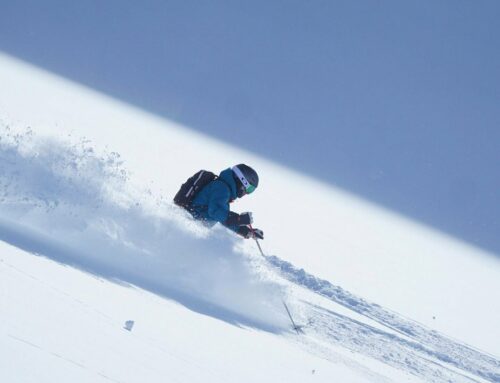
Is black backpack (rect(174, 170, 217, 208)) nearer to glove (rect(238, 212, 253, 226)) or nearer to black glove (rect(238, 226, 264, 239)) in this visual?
glove (rect(238, 212, 253, 226))

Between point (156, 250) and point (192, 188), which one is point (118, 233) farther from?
point (192, 188)

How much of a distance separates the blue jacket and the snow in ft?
0.72

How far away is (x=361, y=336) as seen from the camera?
680 centimetres

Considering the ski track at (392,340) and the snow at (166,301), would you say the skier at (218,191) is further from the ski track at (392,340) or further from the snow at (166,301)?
the ski track at (392,340)

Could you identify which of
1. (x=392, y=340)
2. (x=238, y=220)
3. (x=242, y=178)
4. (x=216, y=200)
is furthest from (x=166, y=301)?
(x=392, y=340)

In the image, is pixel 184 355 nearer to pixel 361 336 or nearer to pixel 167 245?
pixel 167 245

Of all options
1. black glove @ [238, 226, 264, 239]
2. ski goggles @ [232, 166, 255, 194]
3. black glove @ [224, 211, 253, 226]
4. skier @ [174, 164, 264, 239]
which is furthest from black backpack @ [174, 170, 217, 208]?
black glove @ [238, 226, 264, 239]

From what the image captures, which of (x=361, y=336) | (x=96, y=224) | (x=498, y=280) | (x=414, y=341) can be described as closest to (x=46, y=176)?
(x=96, y=224)

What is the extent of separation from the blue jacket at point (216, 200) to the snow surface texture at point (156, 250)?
9.2 inches

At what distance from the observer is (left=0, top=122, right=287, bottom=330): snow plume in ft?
16.8

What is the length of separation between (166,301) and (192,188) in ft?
8.54

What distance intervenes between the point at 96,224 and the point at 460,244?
1258 inches

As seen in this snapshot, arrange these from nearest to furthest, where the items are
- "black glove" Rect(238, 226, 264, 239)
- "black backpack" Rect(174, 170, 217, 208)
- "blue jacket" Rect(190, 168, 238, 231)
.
Result: "blue jacket" Rect(190, 168, 238, 231) < "black backpack" Rect(174, 170, 217, 208) < "black glove" Rect(238, 226, 264, 239)

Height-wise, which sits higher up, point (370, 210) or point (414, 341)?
point (370, 210)
